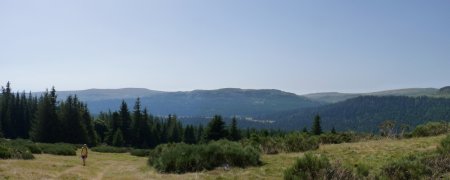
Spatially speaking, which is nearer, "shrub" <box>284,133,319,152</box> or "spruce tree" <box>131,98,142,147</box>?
"shrub" <box>284,133,319,152</box>

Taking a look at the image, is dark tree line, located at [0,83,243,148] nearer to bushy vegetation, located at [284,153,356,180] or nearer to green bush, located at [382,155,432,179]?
bushy vegetation, located at [284,153,356,180]

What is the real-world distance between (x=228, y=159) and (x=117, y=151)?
37.3m

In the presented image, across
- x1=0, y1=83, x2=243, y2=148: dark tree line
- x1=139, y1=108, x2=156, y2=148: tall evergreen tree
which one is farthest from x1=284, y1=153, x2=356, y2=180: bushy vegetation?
x1=139, y1=108, x2=156, y2=148: tall evergreen tree

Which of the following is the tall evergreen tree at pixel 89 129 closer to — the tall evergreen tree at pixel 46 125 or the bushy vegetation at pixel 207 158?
the tall evergreen tree at pixel 46 125

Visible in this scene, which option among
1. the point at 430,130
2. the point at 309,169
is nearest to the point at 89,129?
the point at 430,130

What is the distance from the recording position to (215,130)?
7256 centimetres

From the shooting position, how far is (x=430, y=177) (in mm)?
15125

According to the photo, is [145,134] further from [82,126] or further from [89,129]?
[82,126]

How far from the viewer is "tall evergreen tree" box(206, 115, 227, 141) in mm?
72125

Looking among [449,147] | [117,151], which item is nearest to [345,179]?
[449,147]

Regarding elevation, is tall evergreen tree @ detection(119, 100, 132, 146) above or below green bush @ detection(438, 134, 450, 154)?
below

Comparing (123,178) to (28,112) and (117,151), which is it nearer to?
(117,151)

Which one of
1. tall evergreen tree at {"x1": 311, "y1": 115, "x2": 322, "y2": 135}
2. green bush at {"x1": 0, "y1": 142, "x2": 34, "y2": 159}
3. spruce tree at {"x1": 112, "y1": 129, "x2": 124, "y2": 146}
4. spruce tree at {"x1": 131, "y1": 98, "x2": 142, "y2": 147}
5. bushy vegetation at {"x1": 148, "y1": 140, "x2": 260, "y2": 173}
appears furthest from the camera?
spruce tree at {"x1": 131, "y1": 98, "x2": 142, "y2": 147}

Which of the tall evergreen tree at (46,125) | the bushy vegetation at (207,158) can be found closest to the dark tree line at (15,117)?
the tall evergreen tree at (46,125)
